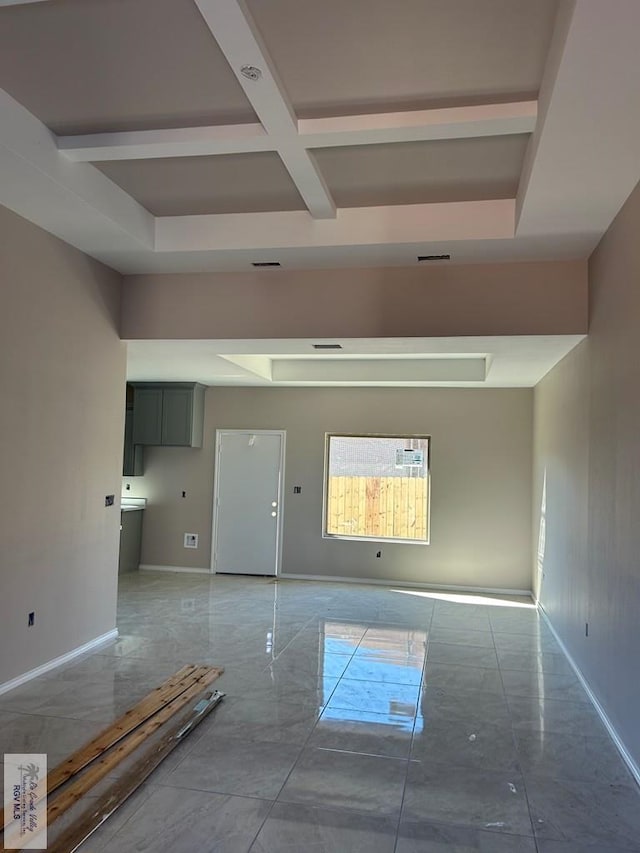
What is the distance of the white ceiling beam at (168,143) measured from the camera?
3.00m

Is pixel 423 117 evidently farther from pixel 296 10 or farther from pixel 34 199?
pixel 34 199

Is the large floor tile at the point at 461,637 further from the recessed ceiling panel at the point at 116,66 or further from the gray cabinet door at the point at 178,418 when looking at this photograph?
the recessed ceiling panel at the point at 116,66

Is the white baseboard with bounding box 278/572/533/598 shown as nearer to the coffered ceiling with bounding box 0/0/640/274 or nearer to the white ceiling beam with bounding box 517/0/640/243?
the coffered ceiling with bounding box 0/0/640/274

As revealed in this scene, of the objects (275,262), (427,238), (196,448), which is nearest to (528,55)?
(427,238)

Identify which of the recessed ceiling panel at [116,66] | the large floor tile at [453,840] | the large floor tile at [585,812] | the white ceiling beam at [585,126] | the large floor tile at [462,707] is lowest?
the large floor tile at [462,707]

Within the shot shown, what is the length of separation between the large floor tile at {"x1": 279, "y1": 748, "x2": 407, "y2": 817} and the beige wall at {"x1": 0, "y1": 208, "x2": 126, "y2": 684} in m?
2.02

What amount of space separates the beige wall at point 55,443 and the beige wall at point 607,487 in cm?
351

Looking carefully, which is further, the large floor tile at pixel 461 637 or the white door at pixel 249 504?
the white door at pixel 249 504

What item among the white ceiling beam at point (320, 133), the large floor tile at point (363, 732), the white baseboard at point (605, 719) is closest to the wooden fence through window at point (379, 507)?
the white baseboard at point (605, 719)

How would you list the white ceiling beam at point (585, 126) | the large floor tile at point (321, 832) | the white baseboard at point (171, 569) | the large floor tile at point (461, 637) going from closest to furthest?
the white ceiling beam at point (585, 126)
the large floor tile at point (321, 832)
the large floor tile at point (461, 637)
the white baseboard at point (171, 569)

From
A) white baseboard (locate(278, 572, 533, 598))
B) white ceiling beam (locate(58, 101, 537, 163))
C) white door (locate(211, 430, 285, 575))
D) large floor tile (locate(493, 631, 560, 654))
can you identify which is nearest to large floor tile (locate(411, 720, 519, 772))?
large floor tile (locate(493, 631, 560, 654))

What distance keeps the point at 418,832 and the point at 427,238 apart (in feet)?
10.7

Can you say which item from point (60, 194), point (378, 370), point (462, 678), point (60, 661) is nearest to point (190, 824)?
point (60, 661)

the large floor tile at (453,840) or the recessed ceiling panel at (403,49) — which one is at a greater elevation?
the recessed ceiling panel at (403,49)
